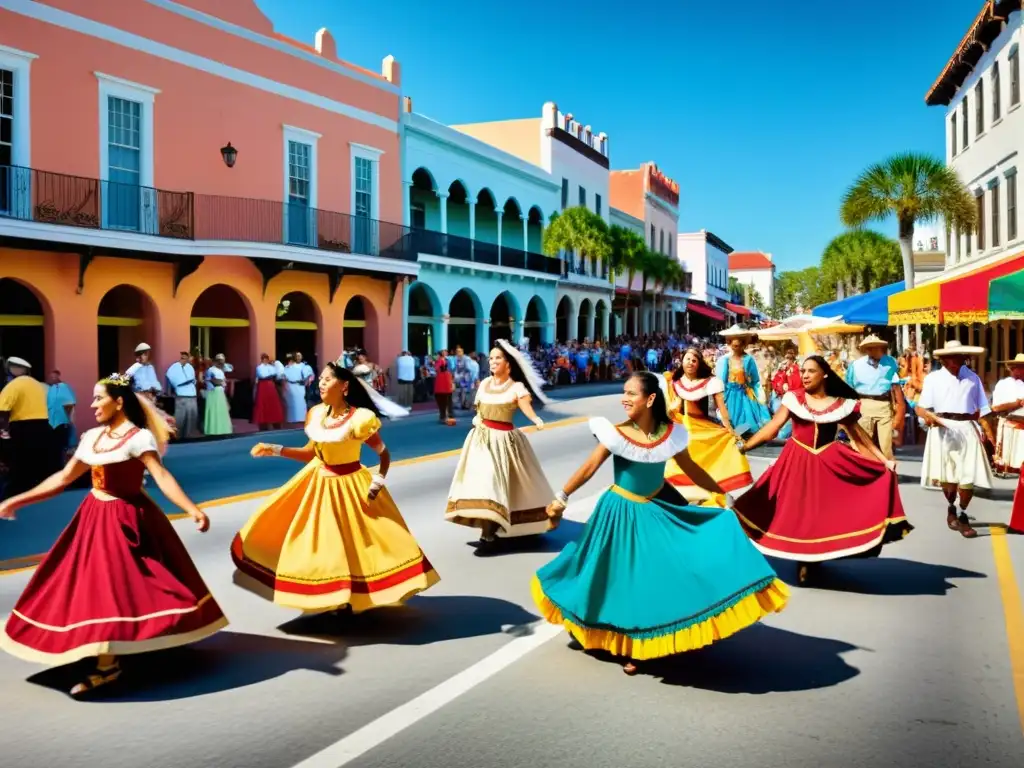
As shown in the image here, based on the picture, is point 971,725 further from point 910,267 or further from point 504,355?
point 910,267

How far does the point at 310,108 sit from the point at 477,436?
19707 mm

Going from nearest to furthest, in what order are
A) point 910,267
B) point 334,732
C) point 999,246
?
point 334,732
point 999,246
point 910,267

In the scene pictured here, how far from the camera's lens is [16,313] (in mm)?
19906

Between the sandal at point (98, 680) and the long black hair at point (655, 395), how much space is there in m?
3.12

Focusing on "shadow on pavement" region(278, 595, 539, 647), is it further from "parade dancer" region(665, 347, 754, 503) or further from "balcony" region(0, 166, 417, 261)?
"balcony" region(0, 166, 417, 261)

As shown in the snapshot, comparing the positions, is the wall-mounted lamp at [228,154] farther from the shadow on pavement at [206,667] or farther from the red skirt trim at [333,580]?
the shadow on pavement at [206,667]

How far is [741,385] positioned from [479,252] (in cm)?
2434

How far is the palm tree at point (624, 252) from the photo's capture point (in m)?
48.1

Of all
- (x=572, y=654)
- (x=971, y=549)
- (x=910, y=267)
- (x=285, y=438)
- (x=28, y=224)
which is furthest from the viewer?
(x=910, y=267)

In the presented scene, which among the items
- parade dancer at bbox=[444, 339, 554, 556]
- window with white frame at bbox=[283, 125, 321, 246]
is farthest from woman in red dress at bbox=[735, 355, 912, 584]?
window with white frame at bbox=[283, 125, 321, 246]

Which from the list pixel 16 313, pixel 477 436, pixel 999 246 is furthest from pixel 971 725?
pixel 999 246

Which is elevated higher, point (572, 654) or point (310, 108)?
point (310, 108)

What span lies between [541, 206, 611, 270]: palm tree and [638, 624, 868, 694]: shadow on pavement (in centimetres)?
3816

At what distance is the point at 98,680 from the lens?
5.15 m
